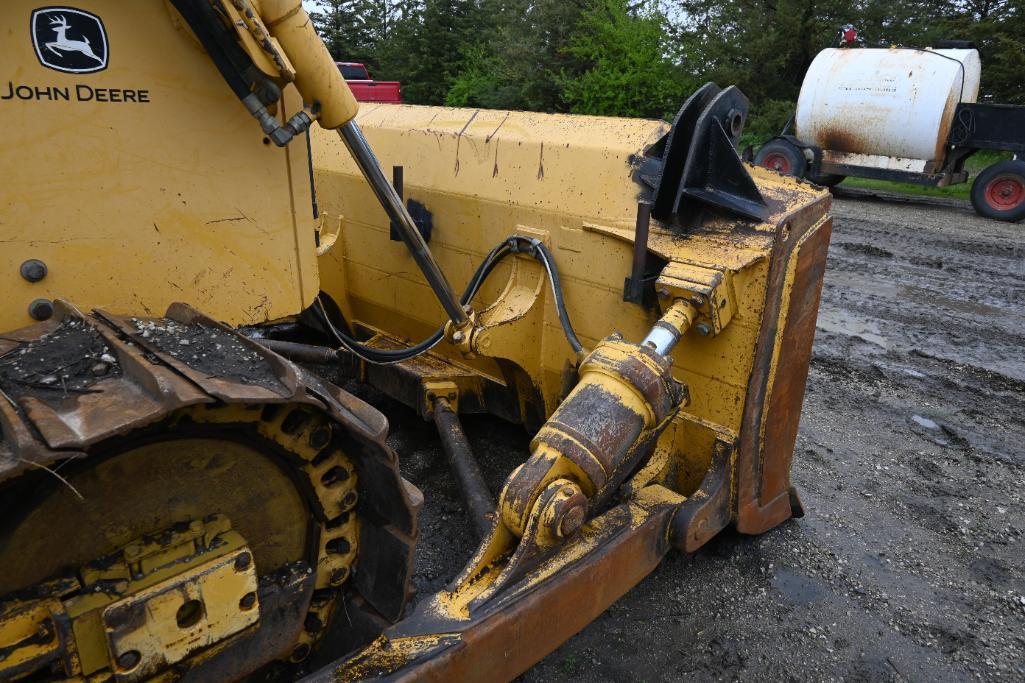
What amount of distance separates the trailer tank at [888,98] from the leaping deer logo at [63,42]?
1179 cm

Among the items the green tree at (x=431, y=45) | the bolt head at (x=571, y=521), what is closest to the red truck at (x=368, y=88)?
the bolt head at (x=571, y=521)

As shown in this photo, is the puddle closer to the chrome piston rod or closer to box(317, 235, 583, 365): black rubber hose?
box(317, 235, 583, 365): black rubber hose

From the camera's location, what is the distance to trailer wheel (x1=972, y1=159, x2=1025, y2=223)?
10508 millimetres

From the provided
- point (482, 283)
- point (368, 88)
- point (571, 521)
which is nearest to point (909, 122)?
point (368, 88)

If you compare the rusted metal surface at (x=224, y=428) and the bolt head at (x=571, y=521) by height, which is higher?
the rusted metal surface at (x=224, y=428)

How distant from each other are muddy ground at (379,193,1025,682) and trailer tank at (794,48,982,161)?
22.4ft

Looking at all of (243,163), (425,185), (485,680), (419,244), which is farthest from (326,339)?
(485,680)

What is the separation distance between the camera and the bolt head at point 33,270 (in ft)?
4.87

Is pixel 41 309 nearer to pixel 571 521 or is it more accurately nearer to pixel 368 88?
pixel 571 521

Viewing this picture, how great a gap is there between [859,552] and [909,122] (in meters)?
10.0

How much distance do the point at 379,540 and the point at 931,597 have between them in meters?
2.12

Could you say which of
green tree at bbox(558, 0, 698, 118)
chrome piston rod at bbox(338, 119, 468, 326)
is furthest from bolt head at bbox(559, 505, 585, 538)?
green tree at bbox(558, 0, 698, 118)

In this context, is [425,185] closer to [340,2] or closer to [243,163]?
[243,163]

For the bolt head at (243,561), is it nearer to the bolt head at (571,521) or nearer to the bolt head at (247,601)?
the bolt head at (247,601)
